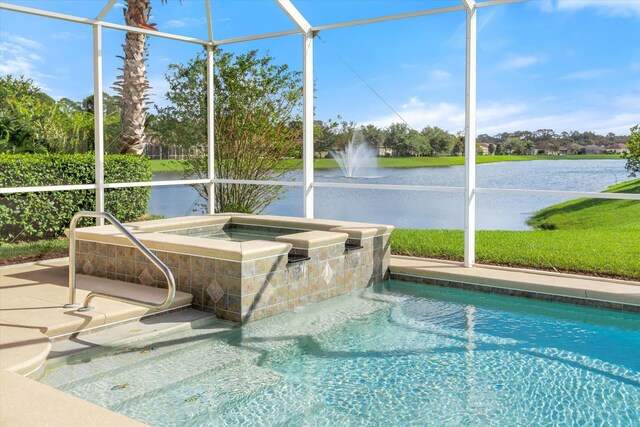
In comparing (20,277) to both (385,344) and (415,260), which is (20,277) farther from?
(415,260)

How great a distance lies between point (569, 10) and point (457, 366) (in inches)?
442

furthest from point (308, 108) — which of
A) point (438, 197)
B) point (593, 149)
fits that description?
point (438, 197)

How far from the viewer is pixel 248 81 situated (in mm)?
11023

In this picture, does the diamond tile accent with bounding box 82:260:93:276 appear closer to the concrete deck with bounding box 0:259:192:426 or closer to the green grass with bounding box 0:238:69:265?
the concrete deck with bounding box 0:259:192:426

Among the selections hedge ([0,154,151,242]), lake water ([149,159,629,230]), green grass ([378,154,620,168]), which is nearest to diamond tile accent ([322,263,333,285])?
hedge ([0,154,151,242])

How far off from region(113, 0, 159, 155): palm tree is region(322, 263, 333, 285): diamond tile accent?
5.78m

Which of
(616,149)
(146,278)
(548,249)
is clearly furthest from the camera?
(616,149)

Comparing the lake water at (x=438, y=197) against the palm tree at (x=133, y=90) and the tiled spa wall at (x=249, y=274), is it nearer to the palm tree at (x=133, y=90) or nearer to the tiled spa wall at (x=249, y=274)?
the palm tree at (x=133, y=90)

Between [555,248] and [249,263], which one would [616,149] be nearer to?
[555,248]

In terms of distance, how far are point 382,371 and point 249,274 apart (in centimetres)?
152

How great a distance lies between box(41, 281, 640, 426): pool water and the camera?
349 cm

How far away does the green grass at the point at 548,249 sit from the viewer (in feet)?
22.6

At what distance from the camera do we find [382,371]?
13.6 feet

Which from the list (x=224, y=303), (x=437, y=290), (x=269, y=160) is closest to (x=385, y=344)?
(x=224, y=303)
